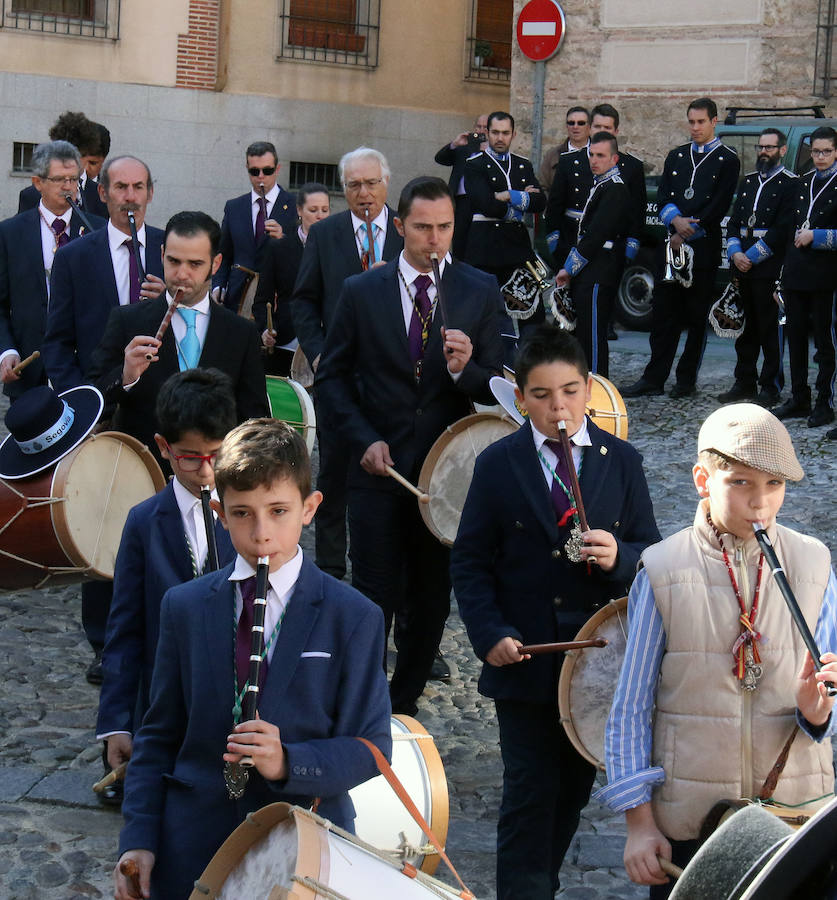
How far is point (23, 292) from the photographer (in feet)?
25.4

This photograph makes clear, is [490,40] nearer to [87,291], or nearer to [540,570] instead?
[87,291]

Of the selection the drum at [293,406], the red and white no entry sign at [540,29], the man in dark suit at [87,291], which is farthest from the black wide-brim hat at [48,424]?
the red and white no entry sign at [540,29]

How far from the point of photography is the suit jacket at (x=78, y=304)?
21.5 feet

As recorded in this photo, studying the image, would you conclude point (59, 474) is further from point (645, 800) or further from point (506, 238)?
point (506, 238)

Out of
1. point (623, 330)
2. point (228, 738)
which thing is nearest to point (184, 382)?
point (228, 738)

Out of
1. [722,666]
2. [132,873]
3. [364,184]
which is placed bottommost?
[132,873]

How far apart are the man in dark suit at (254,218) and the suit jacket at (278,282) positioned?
598 mm

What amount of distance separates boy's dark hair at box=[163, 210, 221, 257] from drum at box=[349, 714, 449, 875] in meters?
2.18

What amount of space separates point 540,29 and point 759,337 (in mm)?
8260

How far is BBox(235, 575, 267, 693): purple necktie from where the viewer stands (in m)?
3.24

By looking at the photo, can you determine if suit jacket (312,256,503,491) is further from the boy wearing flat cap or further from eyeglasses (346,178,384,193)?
the boy wearing flat cap

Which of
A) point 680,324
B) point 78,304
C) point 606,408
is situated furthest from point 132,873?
point 680,324

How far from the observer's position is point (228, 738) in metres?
3.07

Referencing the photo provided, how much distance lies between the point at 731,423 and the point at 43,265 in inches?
203
